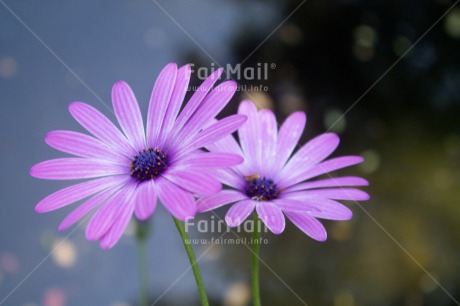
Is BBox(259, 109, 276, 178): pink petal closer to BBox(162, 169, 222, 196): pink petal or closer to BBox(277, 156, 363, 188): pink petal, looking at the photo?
BBox(277, 156, 363, 188): pink petal

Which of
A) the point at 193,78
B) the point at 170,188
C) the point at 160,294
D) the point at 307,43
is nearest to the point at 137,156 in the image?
the point at 170,188

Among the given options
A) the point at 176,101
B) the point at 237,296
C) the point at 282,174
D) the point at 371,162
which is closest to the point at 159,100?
the point at 176,101

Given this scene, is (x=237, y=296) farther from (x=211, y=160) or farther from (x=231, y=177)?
(x=211, y=160)

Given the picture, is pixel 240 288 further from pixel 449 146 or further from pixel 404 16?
pixel 404 16

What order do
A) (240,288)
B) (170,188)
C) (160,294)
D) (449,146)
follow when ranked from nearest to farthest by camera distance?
(170,188) < (160,294) < (240,288) < (449,146)

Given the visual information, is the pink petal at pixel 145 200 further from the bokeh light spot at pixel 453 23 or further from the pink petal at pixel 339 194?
the bokeh light spot at pixel 453 23

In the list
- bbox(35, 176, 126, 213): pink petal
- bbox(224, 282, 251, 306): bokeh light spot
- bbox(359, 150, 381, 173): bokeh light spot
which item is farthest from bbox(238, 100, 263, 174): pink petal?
bbox(359, 150, 381, 173): bokeh light spot

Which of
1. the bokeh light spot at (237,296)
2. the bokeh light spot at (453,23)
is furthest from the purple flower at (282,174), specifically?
the bokeh light spot at (453,23)
